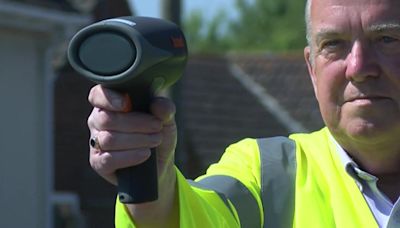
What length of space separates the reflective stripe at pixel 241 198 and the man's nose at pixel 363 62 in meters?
0.42

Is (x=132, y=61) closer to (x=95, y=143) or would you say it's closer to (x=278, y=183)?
(x=95, y=143)

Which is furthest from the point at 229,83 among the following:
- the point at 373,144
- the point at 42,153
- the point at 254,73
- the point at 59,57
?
the point at 373,144

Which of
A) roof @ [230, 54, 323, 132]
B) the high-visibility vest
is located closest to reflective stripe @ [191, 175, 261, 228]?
the high-visibility vest

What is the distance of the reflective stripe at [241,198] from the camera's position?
334 cm

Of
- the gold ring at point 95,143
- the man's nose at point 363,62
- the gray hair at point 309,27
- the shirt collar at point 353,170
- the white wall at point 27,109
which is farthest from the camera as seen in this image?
the white wall at point 27,109

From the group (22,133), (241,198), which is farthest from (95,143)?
(22,133)

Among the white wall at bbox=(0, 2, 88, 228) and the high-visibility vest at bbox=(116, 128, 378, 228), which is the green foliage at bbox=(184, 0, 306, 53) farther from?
the high-visibility vest at bbox=(116, 128, 378, 228)

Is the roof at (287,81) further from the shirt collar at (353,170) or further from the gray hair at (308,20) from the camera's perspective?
the shirt collar at (353,170)

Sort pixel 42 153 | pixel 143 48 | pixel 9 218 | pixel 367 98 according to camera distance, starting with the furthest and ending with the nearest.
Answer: pixel 42 153 < pixel 9 218 < pixel 367 98 < pixel 143 48

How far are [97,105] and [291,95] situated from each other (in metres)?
21.0

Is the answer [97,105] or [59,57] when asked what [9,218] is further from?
[97,105]

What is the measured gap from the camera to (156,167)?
2842 mm

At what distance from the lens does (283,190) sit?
11.1 feet

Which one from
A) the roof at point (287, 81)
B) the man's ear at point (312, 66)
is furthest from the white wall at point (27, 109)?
the man's ear at point (312, 66)
